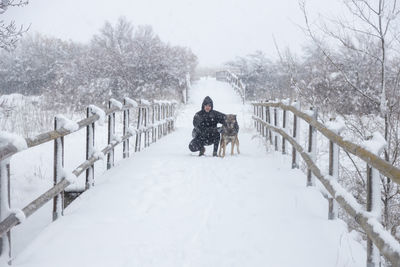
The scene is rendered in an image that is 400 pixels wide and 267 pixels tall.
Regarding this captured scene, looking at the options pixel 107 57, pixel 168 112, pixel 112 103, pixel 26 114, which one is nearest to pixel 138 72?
pixel 107 57

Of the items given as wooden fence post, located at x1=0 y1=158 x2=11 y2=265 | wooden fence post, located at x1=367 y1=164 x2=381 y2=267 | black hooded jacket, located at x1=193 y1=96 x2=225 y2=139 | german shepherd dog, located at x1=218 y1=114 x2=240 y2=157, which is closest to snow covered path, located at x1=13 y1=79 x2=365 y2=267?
wooden fence post, located at x1=0 y1=158 x2=11 y2=265

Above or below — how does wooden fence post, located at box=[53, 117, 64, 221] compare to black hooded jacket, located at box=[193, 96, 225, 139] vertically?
below

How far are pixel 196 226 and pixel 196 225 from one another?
3 cm

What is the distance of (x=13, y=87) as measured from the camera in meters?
41.4

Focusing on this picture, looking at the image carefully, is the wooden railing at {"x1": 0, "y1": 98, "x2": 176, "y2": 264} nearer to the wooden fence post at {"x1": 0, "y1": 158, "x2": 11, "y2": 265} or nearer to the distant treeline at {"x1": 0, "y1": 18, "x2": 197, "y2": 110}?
the wooden fence post at {"x1": 0, "y1": 158, "x2": 11, "y2": 265}

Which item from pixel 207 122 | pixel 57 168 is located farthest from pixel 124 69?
pixel 57 168

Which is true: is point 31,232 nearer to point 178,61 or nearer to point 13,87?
point 178,61

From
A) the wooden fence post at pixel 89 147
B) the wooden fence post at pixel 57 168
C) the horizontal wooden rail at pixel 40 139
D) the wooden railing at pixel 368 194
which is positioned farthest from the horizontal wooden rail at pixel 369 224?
the wooden fence post at pixel 89 147

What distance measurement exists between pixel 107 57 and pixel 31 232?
84.1 feet

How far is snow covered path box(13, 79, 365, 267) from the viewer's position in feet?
11.1

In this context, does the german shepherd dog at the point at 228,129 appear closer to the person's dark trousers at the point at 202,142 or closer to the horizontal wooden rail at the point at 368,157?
the person's dark trousers at the point at 202,142

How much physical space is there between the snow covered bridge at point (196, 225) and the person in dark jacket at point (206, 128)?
8.08 feet

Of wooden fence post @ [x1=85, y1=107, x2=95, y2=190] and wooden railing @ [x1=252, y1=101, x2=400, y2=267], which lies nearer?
wooden railing @ [x1=252, y1=101, x2=400, y2=267]

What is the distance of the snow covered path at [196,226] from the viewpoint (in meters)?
3.37
